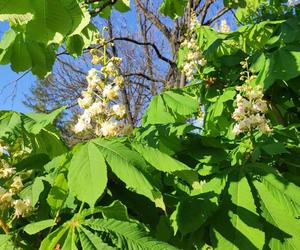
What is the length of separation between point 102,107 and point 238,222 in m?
0.46

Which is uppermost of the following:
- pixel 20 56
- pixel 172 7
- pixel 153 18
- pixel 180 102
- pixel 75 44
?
pixel 153 18

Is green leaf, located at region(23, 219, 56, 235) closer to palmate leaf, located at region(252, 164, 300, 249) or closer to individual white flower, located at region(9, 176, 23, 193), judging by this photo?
individual white flower, located at region(9, 176, 23, 193)

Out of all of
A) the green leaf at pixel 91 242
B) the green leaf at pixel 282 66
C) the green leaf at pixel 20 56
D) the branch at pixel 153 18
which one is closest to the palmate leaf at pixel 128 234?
the green leaf at pixel 91 242

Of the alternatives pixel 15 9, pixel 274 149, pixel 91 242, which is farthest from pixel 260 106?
pixel 15 9

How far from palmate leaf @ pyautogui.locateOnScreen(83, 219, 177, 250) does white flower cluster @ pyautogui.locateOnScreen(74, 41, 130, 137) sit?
29 cm

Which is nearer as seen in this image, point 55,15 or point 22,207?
point 55,15

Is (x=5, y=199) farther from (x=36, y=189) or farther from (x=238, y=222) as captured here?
(x=238, y=222)

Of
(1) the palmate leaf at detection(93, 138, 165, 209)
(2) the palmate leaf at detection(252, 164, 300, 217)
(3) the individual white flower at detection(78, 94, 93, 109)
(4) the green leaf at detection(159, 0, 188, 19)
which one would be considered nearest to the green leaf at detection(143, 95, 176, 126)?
(3) the individual white flower at detection(78, 94, 93, 109)

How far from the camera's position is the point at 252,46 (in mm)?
2566

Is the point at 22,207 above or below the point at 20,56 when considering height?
below

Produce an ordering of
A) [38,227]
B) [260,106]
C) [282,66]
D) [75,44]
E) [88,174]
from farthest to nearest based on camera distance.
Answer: [75,44] < [282,66] < [260,106] < [38,227] < [88,174]

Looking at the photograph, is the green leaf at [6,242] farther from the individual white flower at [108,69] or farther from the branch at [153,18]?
the branch at [153,18]

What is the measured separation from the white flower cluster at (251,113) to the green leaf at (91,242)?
2.23 ft

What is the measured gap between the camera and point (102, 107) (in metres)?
1.26
